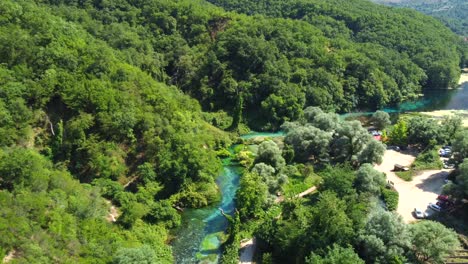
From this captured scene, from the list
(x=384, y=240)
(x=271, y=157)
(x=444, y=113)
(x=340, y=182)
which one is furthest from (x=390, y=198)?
(x=444, y=113)

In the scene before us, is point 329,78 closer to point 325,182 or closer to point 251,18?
point 251,18

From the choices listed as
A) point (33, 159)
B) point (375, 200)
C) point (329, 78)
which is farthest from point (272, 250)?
point (329, 78)

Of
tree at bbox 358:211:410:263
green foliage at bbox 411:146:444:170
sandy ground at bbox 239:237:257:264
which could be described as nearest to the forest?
tree at bbox 358:211:410:263

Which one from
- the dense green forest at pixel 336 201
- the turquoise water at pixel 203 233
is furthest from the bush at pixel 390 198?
the turquoise water at pixel 203 233

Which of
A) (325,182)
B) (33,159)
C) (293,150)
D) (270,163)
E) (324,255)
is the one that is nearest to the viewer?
(324,255)

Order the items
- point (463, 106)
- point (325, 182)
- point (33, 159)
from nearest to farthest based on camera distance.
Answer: point (33, 159), point (325, 182), point (463, 106)
